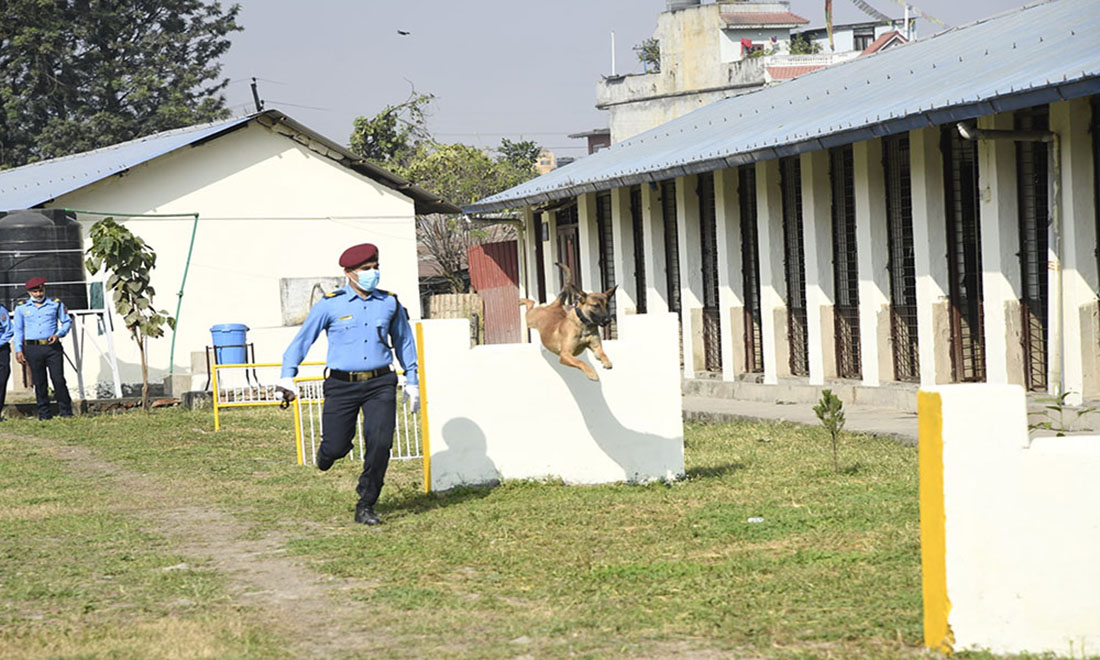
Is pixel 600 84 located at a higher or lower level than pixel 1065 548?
higher

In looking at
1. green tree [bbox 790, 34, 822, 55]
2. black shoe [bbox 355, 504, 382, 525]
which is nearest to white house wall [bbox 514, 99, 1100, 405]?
black shoe [bbox 355, 504, 382, 525]

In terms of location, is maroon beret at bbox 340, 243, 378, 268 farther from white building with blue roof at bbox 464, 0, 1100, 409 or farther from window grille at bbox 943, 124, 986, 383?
window grille at bbox 943, 124, 986, 383

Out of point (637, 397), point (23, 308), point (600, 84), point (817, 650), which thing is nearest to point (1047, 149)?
point (637, 397)

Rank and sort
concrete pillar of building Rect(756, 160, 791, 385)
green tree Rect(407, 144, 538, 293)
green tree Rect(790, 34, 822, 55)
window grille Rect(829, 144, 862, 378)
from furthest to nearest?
green tree Rect(790, 34, 822, 55), green tree Rect(407, 144, 538, 293), concrete pillar of building Rect(756, 160, 791, 385), window grille Rect(829, 144, 862, 378)

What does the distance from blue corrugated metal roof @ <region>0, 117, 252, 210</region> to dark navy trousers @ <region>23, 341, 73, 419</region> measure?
6.82 m

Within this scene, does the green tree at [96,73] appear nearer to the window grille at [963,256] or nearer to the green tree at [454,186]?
the green tree at [454,186]

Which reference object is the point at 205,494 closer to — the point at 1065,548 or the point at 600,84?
the point at 1065,548

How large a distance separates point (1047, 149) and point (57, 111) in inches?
1708

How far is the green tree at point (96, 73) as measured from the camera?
49.4 metres

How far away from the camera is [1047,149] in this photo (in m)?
14.0

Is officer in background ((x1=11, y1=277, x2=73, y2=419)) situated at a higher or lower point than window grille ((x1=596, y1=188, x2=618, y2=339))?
lower

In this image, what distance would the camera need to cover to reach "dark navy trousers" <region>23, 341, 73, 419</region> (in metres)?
19.5

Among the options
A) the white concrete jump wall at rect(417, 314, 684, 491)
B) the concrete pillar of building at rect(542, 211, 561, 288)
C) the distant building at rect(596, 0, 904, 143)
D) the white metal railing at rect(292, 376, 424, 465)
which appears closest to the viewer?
the white concrete jump wall at rect(417, 314, 684, 491)

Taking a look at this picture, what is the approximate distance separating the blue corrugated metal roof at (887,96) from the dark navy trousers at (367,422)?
239 inches
